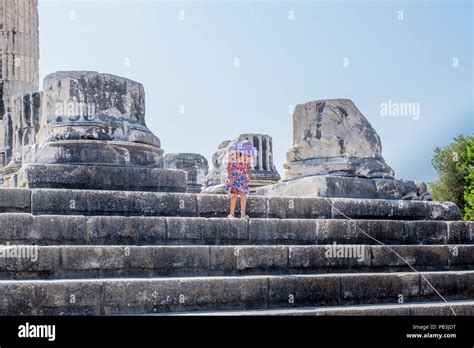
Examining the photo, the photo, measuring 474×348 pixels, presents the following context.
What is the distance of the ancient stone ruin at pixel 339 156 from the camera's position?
1110 centimetres

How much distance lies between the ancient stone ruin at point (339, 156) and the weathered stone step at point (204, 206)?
0.66 m

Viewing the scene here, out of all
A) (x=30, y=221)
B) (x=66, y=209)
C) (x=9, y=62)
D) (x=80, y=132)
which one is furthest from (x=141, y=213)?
(x=9, y=62)

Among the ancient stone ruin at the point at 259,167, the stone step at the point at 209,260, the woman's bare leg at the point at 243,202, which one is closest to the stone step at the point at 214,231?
the woman's bare leg at the point at 243,202

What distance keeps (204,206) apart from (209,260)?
146cm

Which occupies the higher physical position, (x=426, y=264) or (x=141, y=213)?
(x=141, y=213)

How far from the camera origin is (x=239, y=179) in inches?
359

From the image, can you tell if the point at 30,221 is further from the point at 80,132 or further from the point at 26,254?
the point at 80,132

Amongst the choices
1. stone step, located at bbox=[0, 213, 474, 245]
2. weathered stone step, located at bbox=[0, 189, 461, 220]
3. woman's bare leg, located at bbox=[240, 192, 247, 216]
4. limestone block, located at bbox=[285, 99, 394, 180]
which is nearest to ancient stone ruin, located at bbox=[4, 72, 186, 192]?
weathered stone step, located at bbox=[0, 189, 461, 220]

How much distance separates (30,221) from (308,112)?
5765mm

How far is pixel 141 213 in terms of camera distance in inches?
338

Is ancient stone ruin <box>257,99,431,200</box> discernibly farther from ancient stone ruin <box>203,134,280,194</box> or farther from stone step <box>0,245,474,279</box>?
ancient stone ruin <box>203,134,280,194</box>

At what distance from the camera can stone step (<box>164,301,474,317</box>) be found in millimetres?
6719

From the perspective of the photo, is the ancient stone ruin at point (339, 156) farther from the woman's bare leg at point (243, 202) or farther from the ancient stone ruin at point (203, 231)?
the woman's bare leg at point (243, 202)
